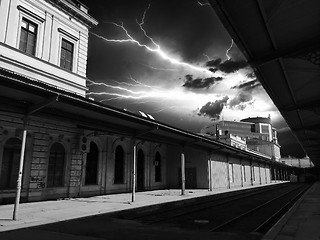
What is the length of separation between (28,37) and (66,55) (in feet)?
10.1

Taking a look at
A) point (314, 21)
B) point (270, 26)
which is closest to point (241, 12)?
point (270, 26)

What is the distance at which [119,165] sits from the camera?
23.2 meters

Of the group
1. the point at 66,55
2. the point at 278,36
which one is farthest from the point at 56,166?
the point at 278,36

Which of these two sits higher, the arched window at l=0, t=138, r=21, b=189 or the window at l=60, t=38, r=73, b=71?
the window at l=60, t=38, r=73, b=71

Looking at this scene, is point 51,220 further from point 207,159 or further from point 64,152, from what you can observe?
point 207,159

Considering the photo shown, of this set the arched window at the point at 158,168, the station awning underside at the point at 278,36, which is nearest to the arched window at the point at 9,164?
the station awning underside at the point at 278,36

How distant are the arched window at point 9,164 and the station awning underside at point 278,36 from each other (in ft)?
42.5

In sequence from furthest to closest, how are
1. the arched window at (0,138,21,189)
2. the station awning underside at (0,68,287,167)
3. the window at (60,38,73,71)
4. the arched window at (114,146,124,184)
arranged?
1. the arched window at (114,146,124,184)
2. the window at (60,38,73,71)
3. the arched window at (0,138,21,189)
4. the station awning underside at (0,68,287,167)

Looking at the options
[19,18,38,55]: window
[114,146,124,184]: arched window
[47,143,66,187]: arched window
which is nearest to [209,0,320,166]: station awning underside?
[47,143,66,187]: arched window

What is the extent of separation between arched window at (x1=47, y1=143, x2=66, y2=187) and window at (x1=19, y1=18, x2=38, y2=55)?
6.07 m

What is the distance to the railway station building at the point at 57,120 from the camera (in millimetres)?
10922

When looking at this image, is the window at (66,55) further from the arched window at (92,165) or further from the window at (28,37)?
the arched window at (92,165)

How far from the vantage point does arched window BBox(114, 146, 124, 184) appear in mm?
22825

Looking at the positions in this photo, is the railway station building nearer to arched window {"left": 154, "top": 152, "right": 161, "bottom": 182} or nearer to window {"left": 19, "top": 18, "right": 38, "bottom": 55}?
window {"left": 19, "top": 18, "right": 38, "bottom": 55}
